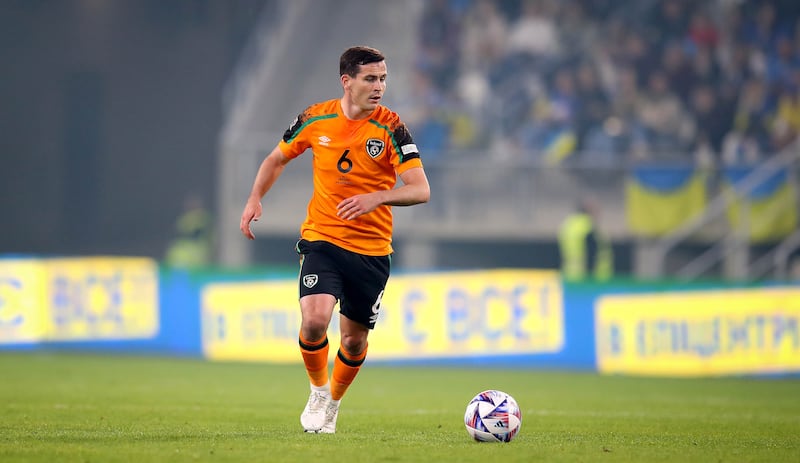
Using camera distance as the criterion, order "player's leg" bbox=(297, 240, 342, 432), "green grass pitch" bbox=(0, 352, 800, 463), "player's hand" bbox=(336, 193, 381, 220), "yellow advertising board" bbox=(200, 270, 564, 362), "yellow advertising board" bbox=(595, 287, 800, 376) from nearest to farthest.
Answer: "green grass pitch" bbox=(0, 352, 800, 463) < "player's hand" bbox=(336, 193, 381, 220) < "player's leg" bbox=(297, 240, 342, 432) < "yellow advertising board" bbox=(595, 287, 800, 376) < "yellow advertising board" bbox=(200, 270, 564, 362)

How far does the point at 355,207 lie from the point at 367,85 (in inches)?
32.6

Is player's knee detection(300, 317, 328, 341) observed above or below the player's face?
below

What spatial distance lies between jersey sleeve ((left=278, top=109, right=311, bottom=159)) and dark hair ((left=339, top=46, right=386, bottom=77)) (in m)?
0.42

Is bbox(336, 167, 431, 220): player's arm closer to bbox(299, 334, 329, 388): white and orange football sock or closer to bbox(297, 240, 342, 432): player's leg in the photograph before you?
bbox(297, 240, 342, 432): player's leg

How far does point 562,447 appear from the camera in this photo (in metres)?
7.29

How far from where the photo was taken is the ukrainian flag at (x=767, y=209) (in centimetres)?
1703

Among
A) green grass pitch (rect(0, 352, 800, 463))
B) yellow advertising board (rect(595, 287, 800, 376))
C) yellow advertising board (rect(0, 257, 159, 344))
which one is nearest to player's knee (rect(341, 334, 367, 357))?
green grass pitch (rect(0, 352, 800, 463))

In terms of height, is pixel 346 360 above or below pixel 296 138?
below

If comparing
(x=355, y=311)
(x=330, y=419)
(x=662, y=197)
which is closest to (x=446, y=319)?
(x=662, y=197)

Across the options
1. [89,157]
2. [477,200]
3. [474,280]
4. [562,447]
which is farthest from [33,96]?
[562,447]

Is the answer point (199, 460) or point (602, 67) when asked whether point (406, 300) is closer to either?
point (602, 67)

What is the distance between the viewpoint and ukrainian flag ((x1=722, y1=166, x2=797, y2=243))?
1703 cm

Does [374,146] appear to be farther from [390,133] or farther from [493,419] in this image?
[493,419]

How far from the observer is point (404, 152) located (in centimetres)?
757
